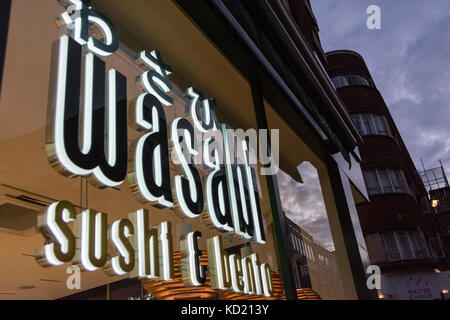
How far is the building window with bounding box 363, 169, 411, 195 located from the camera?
50.2 ft

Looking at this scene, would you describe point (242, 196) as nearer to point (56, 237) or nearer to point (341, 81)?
point (56, 237)

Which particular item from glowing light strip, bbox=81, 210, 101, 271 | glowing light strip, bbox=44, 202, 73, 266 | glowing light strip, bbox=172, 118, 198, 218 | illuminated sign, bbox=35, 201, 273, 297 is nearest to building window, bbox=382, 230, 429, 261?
illuminated sign, bbox=35, 201, 273, 297

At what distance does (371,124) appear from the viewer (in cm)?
1659

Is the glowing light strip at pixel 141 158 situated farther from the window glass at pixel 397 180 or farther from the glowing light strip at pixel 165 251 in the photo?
the window glass at pixel 397 180

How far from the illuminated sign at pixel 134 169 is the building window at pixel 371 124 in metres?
14.3

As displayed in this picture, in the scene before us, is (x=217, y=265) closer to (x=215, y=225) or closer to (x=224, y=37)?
(x=215, y=225)

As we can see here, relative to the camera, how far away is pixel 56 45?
6.93ft

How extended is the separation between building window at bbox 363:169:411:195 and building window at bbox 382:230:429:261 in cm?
172

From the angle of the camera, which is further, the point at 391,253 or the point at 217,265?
the point at 391,253

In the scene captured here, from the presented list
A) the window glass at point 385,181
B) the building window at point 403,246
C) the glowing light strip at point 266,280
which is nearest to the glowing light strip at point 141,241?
the glowing light strip at point 266,280

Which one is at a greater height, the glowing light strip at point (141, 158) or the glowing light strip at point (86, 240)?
the glowing light strip at point (141, 158)

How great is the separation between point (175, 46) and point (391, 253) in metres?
13.3

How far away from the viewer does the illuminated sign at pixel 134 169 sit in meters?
1.82
